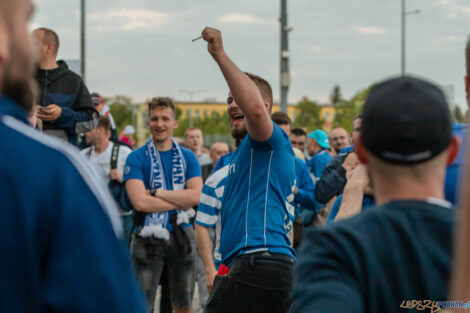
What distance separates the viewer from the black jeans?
404 centimetres

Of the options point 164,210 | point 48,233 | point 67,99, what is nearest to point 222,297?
point 67,99

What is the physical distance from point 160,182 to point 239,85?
3.20 metres

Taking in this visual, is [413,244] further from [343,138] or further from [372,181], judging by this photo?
[343,138]

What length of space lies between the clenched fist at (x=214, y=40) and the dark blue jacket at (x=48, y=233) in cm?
245

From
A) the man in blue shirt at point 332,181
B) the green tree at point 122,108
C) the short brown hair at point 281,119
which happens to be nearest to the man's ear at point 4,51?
the man in blue shirt at point 332,181

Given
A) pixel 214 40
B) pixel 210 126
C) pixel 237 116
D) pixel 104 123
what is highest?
pixel 214 40

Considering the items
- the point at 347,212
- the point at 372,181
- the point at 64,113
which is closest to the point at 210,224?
the point at 64,113

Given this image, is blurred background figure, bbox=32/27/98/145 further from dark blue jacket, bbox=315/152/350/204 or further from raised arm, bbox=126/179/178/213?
dark blue jacket, bbox=315/152/350/204

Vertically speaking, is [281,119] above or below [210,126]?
above

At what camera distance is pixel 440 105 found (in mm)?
1695

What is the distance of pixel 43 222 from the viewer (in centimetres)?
135

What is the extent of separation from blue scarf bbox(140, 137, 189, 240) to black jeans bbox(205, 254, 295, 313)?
2.60 m

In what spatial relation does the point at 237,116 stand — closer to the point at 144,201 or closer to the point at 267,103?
the point at 267,103

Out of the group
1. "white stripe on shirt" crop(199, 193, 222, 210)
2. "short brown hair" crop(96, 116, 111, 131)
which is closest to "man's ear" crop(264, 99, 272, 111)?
"white stripe on shirt" crop(199, 193, 222, 210)
